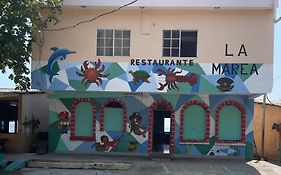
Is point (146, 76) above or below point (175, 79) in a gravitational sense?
above

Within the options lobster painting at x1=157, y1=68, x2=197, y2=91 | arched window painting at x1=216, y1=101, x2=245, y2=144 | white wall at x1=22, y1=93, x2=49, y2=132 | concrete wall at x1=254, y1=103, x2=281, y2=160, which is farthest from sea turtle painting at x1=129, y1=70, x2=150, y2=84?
concrete wall at x1=254, y1=103, x2=281, y2=160

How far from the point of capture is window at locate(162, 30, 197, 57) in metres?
17.2

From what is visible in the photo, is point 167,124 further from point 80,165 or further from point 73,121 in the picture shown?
point 80,165

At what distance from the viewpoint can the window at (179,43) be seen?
56.3 feet

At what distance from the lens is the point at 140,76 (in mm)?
16844

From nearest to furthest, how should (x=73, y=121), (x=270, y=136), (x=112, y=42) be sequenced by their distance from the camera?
(x=112, y=42) < (x=73, y=121) < (x=270, y=136)

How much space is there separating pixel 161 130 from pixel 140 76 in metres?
3.53

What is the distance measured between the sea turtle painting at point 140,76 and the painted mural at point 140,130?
175 centimetres

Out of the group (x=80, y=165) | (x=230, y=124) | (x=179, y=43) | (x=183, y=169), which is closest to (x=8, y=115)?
(x=80, y=165)

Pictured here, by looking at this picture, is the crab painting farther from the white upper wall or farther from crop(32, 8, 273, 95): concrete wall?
the white upper wall

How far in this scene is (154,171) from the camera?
1488 centimetres

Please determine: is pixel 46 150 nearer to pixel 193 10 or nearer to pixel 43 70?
pixel 43 70

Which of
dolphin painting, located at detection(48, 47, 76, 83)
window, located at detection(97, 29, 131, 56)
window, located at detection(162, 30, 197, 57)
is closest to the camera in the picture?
dolphin painting, located at detection(48, 47, 76, 83)

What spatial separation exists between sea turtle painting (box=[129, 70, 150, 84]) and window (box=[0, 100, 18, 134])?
5.76 m
